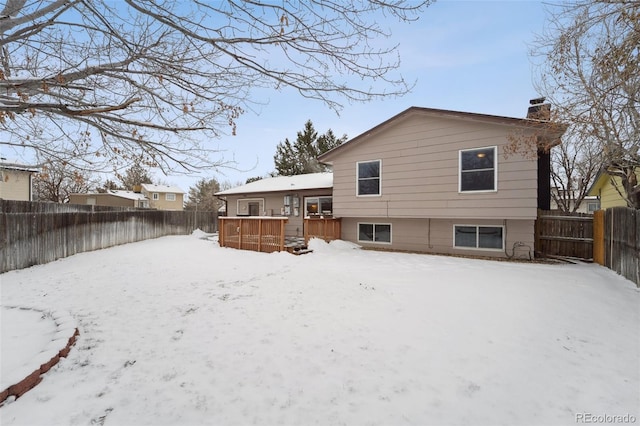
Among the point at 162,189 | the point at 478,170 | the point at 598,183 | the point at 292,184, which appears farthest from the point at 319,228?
the point at 162,189

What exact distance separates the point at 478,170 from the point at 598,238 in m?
3.83

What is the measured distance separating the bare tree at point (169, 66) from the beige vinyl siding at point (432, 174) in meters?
6.75

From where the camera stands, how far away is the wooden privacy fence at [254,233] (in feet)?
35.4

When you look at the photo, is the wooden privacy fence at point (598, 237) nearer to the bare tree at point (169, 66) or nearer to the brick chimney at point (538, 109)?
the brick chimney at point (538, 109)

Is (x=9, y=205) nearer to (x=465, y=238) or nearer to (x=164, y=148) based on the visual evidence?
(x=164, y=148)

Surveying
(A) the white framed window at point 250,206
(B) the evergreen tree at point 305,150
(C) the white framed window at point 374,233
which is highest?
(B) the evergreen tree at point 305,150

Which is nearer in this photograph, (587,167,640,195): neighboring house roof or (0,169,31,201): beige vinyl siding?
(0,169,31,201): beige vinyl siding

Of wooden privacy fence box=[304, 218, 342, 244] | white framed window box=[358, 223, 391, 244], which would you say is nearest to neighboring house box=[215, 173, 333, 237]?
wooden privacy fence box=[304, 218, 342, 244]

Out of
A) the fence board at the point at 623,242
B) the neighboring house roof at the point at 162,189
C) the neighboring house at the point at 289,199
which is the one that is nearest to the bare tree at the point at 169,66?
the fence board at the point at 623,242

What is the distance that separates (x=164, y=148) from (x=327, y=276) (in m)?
4.10

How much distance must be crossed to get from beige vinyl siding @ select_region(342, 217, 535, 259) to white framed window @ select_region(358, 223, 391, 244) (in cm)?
14

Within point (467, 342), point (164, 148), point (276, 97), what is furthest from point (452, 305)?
point (164, 148)

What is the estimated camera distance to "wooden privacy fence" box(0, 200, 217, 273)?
26.2 ft

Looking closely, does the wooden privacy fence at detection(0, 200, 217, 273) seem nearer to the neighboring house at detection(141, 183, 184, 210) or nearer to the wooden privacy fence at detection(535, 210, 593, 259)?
the wooden privacy fence at detection(535, 210, 593, 259)
